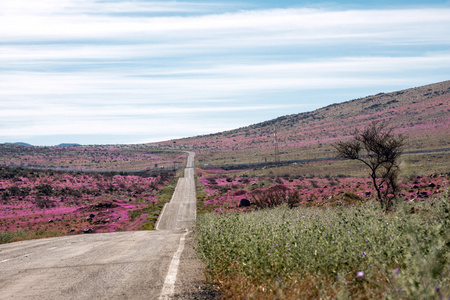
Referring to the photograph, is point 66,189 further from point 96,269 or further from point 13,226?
point 96,269

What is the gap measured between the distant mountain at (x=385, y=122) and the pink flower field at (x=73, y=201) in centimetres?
6146

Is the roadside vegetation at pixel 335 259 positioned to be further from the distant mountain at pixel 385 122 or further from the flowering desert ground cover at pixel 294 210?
the distant mountain at pixel 385 122

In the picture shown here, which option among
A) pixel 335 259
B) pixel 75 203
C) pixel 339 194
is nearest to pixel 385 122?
pixel 75 203

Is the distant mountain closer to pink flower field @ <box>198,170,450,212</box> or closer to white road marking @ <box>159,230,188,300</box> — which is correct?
pink flower field @ <box>198,170,450,212</box>

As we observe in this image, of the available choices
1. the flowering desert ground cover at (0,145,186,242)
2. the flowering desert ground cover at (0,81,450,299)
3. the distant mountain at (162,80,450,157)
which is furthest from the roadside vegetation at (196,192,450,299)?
the distant mountain at (162,80,450,157)

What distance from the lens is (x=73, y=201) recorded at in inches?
2341

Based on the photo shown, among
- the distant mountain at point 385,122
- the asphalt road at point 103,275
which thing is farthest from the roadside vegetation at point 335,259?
the distant mountain at point 385,122

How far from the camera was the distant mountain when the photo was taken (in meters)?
125

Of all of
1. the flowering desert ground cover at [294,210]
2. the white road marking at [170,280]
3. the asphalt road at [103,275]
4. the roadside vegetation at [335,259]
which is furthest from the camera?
the asphalt road at [103,275]

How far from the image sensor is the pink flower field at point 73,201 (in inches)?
1663

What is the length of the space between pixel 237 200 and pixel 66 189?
32306 mm

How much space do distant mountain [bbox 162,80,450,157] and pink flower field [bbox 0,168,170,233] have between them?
202ft

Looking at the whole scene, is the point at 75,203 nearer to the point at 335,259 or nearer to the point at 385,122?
the point at 335,259

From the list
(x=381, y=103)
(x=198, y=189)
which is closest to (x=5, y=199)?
(x=198, y=189)
